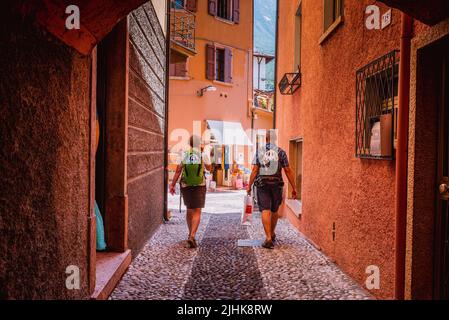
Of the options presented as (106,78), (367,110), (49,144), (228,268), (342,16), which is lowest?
(228,268)

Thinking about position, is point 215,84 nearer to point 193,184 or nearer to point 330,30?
point 193,184

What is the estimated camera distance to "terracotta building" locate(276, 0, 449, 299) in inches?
135

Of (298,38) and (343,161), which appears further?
(298,38)

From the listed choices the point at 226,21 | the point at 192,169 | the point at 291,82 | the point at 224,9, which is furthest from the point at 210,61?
the point at 192,169

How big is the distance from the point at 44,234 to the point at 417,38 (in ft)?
10.2

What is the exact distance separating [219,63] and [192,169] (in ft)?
53.7

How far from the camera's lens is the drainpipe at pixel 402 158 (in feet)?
11.7

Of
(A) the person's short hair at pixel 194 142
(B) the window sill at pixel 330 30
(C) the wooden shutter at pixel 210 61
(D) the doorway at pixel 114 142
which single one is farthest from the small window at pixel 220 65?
(D) the doorway at pixel 114 142

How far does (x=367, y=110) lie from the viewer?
15.2ft

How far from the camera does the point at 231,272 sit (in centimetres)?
509

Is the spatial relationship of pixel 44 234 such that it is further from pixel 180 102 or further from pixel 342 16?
pixel 180 102

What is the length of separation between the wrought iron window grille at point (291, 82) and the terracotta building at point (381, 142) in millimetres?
940
